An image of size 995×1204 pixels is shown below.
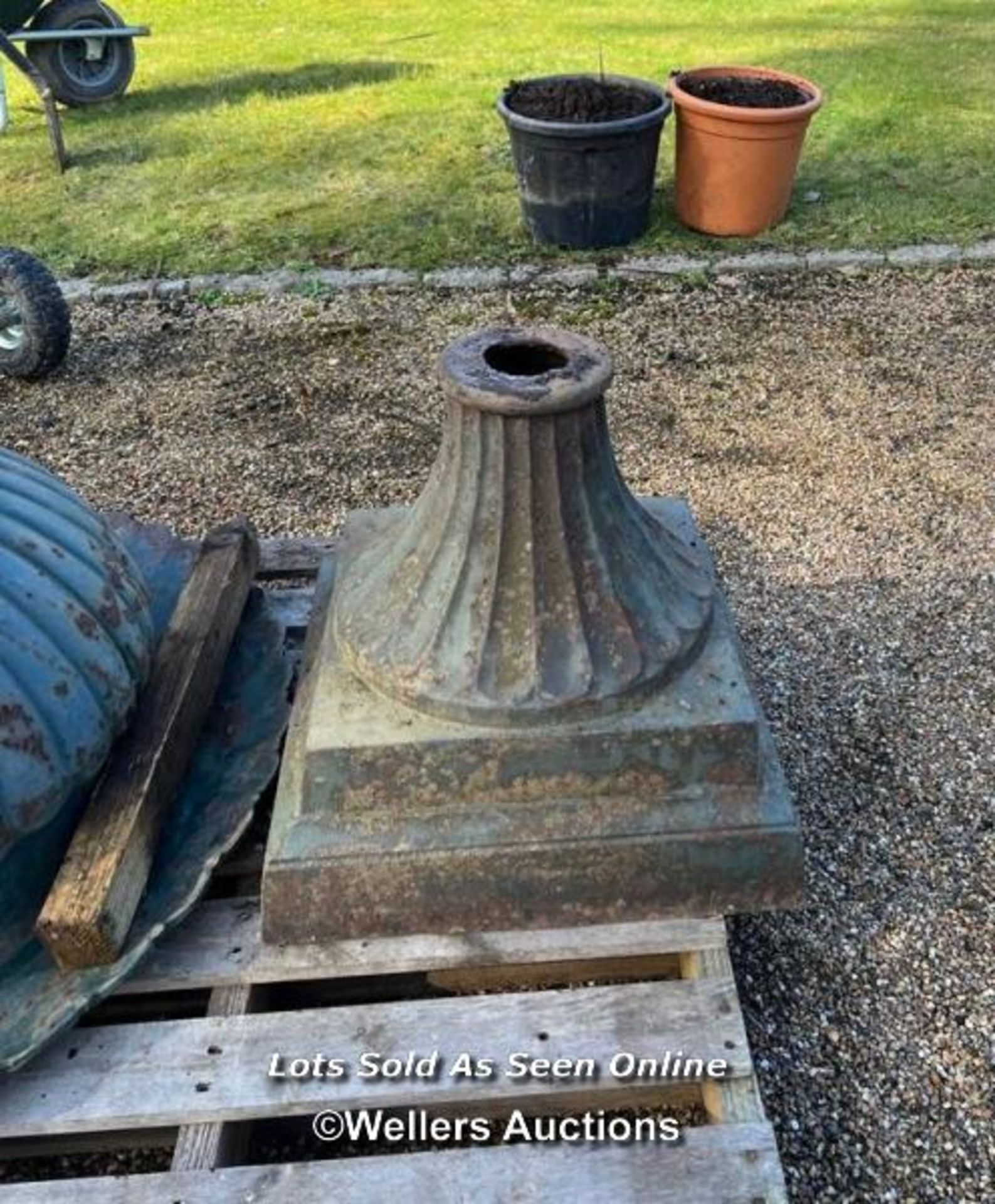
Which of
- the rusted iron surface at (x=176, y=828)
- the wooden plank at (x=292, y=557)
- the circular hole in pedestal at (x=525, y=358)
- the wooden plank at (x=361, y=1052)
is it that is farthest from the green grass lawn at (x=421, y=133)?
the wooden plank at (x=361, y=1052)

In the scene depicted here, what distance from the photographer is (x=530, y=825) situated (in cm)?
185

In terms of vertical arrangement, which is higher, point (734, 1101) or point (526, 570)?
point (526, 570)

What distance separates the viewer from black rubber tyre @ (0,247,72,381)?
12.7ft

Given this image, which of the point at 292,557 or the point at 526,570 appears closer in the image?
the point at 526,570

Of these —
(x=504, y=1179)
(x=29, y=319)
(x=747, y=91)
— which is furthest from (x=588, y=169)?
(x=504, y=1179)

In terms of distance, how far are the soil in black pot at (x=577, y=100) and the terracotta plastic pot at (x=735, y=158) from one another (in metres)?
0.18

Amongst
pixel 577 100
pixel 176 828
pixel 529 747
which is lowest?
pixel 176 828

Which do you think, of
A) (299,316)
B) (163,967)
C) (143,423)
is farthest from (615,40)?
(163,967)

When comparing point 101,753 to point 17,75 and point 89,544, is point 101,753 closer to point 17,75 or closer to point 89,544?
point 89,544

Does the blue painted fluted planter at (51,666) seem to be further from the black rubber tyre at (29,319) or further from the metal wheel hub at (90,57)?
the metal wheel hub at (90,57)

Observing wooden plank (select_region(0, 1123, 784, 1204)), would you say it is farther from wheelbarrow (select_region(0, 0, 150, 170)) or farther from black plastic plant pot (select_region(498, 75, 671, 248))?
wheelbarrow (select_region(0, 0, 150, 170))

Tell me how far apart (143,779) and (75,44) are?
675 cm

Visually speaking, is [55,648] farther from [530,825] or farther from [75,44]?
[75,44]

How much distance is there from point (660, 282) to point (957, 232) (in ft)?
4.37
